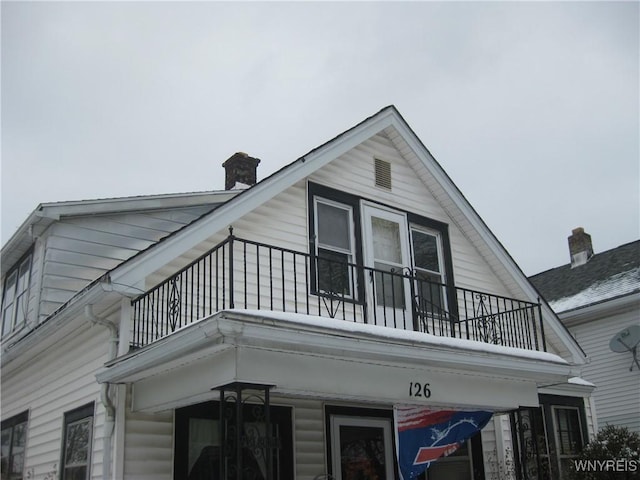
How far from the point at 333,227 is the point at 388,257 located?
3.45 feet

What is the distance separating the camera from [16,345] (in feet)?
33.9

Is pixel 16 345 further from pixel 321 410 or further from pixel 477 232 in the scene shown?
pixel 477 232

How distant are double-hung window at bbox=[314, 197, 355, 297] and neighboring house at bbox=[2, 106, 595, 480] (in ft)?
0.11

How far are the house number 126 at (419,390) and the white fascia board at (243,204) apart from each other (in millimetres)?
3118

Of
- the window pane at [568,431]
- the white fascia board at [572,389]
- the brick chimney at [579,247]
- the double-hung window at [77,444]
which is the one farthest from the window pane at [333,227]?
the brick chimney at [579,247]

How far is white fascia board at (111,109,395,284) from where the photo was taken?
8.08 meters

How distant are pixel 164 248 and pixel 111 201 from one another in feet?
12.0

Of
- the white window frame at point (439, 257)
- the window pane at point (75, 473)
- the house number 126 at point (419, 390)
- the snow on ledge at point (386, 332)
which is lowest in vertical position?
the window pane at point (75, 473)

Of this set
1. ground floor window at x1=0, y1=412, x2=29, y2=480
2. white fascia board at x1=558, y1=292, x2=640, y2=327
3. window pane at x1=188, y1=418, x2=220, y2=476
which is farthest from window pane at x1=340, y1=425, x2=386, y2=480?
white fascia board at x1=558, y1=292, x2=640, y2=327

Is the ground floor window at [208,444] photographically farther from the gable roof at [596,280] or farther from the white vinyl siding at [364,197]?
the gable roof at [596,280]

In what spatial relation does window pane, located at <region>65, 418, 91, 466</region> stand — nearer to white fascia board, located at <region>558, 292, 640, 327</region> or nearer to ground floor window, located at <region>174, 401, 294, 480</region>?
ground floor window, located at <region>174, 401, 294, 480</region>

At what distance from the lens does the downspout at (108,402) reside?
24.7 ft

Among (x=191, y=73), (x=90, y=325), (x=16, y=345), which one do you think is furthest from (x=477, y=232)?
(x=16, y=345)

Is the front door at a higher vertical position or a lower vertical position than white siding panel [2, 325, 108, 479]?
higher
